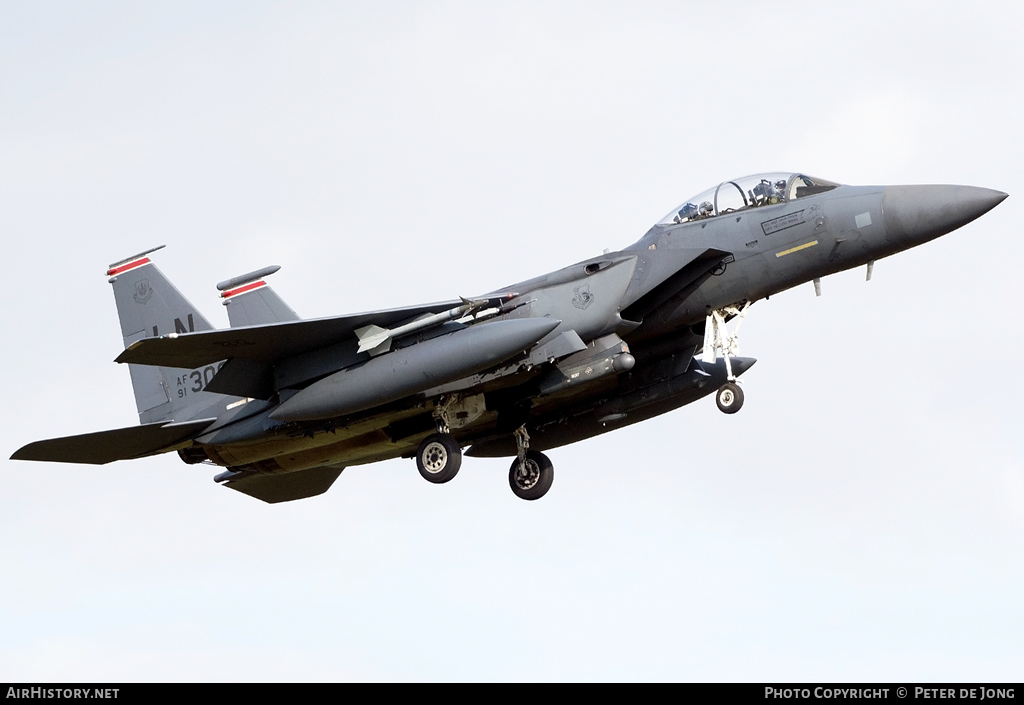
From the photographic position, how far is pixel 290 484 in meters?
22.7

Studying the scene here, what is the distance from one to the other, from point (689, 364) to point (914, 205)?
13.6 feet

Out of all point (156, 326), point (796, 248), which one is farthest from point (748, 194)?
point (156, 326)

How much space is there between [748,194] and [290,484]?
9.15 meters

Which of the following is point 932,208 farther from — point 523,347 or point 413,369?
point 413,369

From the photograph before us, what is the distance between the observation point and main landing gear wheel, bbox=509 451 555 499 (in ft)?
68.2

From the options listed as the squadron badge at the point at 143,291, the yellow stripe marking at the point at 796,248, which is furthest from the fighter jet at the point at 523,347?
the squadron badge at the point at 143,291

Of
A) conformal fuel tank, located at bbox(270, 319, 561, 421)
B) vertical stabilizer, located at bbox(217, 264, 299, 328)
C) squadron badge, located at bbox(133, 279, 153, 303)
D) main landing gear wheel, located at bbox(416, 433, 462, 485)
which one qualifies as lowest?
main landing gear wheel, located at bbox(416, 433, 462, 485)

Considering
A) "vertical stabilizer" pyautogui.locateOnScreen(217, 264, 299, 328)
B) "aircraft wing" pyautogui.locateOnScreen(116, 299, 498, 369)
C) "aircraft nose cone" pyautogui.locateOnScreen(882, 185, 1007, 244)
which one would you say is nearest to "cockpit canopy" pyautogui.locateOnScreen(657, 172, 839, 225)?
"aircraft nose cone" pyautogui.locateOnScreen(882, 185, 1007, 244)

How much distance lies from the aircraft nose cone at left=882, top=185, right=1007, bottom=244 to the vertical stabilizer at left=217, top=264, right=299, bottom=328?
8.96m

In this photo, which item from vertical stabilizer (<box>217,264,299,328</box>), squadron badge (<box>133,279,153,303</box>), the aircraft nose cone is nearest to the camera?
the aircraft nose cone

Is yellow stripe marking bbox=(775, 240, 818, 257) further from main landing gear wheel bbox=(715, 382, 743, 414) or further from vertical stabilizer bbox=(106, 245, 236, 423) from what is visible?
vertical stabilizer bbox=(106, 245, 236, 423)

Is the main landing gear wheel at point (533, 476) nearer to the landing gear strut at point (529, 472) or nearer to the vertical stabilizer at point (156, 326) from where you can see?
the landing gear strut at point (529, 472)
